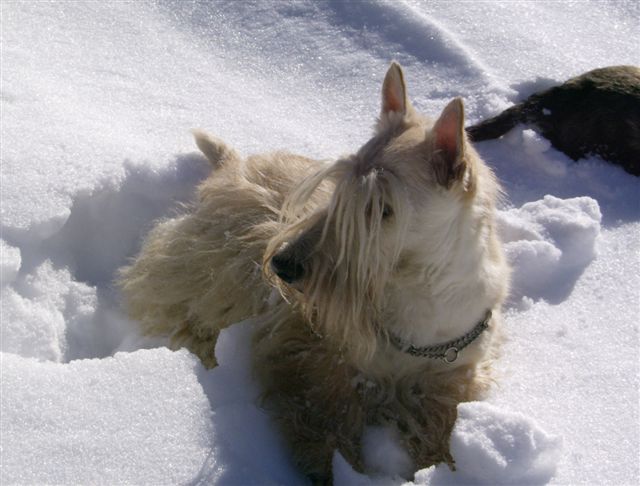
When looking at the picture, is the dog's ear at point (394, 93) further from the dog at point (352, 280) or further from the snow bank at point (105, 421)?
the snow bank at point (105, 421)

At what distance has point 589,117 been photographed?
3834 millimetres

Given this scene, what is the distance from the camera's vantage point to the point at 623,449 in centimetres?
238

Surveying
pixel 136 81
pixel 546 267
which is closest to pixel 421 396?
pixel 546 267

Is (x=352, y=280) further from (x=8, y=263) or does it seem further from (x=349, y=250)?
(x=8, y=263)

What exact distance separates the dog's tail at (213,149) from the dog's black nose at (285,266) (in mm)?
1227

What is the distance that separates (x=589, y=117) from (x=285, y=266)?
2223mm

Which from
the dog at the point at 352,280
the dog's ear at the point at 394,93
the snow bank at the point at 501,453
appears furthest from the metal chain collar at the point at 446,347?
the dog's ear at the point at 394,93

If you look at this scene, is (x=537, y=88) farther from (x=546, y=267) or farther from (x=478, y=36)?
(x=546, y=267)

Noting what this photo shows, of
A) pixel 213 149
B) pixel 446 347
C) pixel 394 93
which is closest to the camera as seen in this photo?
pixel 394 93

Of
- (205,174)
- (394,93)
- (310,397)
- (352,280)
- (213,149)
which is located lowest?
(310,397)

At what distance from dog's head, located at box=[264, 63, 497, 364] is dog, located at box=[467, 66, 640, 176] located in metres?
1.59

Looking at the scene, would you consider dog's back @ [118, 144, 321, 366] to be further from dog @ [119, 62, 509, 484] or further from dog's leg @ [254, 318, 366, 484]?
dog's leg @ [254, 318, 366, 484]

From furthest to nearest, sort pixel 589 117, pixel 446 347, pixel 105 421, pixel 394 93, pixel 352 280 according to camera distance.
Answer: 1. pixel 589 117
2. pixel 446 347
3. pixel 394 93
4. pixel 352 280
5. pixel 105 421

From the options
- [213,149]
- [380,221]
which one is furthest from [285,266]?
[213,149]
